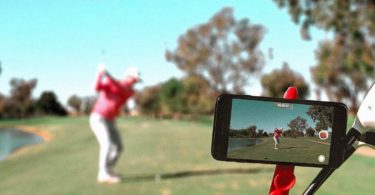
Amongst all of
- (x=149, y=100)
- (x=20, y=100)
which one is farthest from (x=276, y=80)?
(x=20, y=100)

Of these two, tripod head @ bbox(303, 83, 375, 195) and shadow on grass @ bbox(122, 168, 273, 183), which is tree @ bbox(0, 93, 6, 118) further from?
tripod head @ bbox(303, 83, 375, 195)

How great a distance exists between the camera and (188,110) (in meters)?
60.5

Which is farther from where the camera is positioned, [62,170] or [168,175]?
[62,170]

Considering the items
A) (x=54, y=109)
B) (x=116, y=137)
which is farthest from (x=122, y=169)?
(x=54, y=109)

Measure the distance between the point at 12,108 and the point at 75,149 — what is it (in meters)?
71.9

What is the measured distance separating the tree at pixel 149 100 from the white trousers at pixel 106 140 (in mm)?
57415

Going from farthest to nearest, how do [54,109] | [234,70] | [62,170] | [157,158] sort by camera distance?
[54,109] → [234,70] → [157,158] → [62,170]

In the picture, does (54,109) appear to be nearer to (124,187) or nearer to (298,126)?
(124,187)

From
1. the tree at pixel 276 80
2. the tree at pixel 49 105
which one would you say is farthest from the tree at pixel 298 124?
the tree at pixel 49 105

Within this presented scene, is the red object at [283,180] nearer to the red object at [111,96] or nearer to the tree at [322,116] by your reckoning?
the tree at [322,116]

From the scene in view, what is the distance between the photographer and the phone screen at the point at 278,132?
1.17 meters

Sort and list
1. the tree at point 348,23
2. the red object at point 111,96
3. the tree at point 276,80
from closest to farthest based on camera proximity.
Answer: the red object at point 111,96, the tree at point 348,23, the tree at point 276,80

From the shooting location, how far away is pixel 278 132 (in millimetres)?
1203

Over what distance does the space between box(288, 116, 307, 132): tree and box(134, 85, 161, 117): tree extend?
66.9 m
